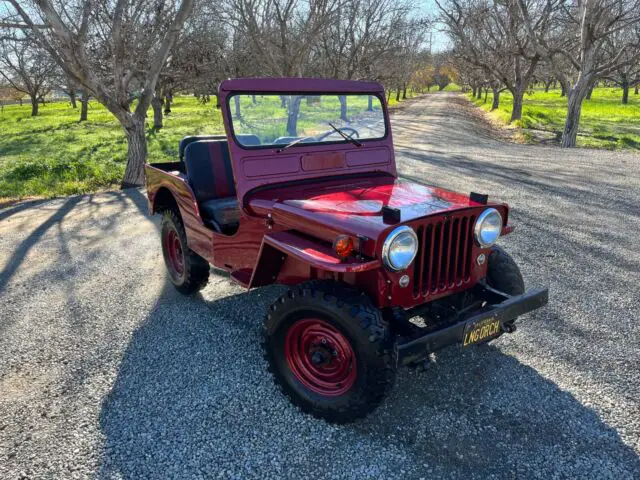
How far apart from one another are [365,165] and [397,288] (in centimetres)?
157

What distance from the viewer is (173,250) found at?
192 inches

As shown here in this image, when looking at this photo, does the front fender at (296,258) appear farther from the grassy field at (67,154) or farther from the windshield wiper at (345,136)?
the grassy field at (67,154)

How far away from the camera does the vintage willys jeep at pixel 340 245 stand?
2.52 meters

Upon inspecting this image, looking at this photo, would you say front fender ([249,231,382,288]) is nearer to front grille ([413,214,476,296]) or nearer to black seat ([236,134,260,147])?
front grille ([413,214,476,296])

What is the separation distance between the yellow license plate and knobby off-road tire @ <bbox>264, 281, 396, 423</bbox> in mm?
494

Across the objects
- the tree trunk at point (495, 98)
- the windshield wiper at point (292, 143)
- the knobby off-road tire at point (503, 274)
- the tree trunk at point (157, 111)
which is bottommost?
the knobby off-road tire at point (503, 274)

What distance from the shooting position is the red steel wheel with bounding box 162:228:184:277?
474cm

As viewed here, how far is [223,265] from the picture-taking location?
377cm

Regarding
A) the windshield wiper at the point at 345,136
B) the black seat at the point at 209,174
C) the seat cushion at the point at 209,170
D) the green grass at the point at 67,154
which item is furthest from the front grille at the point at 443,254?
the green grass at the point at 67,154

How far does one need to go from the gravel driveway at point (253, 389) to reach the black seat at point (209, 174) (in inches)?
37.6

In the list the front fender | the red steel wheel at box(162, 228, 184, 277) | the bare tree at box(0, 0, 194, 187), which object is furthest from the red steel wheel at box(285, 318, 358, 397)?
the bare tree at box(0, 0, 194, 187)

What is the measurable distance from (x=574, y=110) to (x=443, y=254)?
15.2 meters

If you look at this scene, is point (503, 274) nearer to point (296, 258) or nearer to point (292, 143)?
point (296, 258)

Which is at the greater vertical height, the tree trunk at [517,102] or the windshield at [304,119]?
the tree trunk at [517,102]
